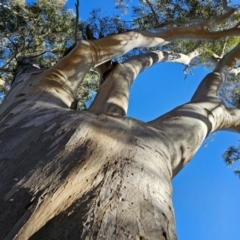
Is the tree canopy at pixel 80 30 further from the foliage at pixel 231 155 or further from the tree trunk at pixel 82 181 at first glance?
the tree trunk at pixel 82 181

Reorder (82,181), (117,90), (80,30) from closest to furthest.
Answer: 1. (82,181)
2. (117,90)
3. (80,30)

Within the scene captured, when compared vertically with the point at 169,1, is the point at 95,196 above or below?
below

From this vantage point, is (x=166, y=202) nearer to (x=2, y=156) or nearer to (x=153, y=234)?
(x=153, y=234)

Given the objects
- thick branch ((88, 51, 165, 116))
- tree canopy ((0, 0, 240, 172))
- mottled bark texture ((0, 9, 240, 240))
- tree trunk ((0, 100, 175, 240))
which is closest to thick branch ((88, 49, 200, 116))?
thick branch ((88, 51, 165, 116))

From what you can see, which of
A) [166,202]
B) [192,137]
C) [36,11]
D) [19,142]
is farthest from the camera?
[36,11]

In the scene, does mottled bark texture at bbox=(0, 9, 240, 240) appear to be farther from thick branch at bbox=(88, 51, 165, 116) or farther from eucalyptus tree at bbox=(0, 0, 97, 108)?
eucalyptus tree at bbox=(0, 0, 97, 108)

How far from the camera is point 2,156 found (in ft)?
4.64

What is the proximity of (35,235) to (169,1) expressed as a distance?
829 cm

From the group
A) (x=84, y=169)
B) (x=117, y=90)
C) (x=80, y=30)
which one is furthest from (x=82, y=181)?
(x=80, y=30)

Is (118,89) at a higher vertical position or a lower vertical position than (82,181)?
higher

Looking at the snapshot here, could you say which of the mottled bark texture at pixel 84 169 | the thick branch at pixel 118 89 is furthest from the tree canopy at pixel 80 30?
the mottled bark texture at pixel 84 169

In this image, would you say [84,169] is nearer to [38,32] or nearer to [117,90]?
[117,90]

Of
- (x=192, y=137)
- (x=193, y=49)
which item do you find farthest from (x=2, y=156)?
(x=193, y=49)

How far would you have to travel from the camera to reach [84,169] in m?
1.34
